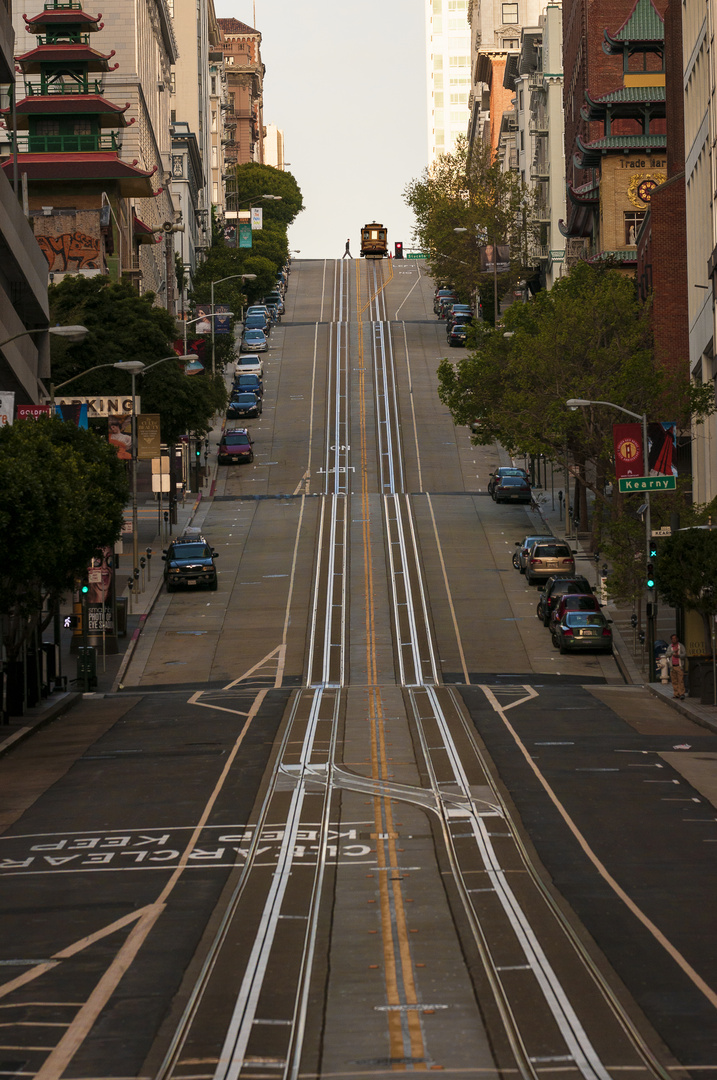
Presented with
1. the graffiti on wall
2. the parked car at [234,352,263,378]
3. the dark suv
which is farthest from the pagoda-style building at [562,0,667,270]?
the dark suv

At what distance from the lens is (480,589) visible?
62.0m

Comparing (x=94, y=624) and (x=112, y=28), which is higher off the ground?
(x=112, y=28)

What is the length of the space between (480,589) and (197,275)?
312ft

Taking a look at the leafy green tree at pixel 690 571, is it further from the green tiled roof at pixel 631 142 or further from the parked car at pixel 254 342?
the parked car at pixel 254 342

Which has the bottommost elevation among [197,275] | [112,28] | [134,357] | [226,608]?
[226,608]

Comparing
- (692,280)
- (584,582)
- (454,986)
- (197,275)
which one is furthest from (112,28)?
(454,986)

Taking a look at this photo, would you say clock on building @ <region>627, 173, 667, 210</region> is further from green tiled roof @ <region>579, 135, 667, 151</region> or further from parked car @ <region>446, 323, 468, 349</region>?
parked car @ <region>446, 323, 468, 349</region>

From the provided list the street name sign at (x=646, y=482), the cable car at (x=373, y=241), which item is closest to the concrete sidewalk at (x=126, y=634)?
the street name sign at (x=646, y=482)

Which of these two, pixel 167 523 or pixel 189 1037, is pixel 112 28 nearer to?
pixel 167 523

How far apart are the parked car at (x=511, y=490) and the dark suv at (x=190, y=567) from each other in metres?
20.7

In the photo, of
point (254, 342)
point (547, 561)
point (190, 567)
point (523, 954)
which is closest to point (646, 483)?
point (547, 561)

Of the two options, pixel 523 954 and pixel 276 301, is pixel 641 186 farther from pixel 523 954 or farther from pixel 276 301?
pixel 523 954

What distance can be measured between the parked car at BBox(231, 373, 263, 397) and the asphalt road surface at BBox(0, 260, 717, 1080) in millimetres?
47871

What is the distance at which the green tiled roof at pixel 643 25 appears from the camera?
9731 centimetres
